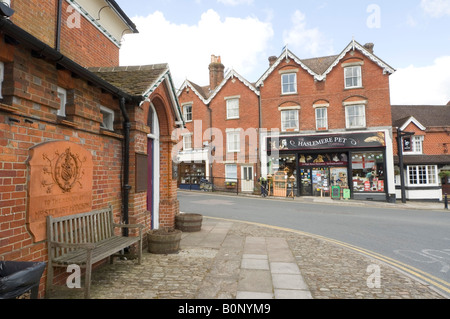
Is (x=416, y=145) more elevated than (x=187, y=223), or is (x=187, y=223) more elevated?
(x=416, y=145)

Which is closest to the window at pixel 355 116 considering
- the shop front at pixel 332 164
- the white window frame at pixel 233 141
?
the shop front at pixel 332 164

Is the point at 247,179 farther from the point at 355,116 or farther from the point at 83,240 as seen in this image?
the point at 83,240

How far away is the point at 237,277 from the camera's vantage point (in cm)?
421

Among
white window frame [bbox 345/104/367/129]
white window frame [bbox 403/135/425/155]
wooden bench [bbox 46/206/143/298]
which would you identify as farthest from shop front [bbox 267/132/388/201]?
wooden bench [bbox 46/206/143/298]

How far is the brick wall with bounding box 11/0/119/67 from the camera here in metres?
5.69

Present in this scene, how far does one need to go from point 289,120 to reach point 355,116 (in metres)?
4.63

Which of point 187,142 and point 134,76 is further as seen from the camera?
point 187,142

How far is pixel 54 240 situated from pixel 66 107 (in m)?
1.95

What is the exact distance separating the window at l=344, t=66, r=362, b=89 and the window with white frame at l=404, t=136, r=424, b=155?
631 cm

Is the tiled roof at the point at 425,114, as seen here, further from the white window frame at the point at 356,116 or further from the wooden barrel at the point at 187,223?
the wooden barrel at the point at 187,223

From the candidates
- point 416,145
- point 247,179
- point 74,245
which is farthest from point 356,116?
point 74,245

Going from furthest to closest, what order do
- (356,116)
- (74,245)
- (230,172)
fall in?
1. (230,172)
2. (356,116)
3. (74,245)

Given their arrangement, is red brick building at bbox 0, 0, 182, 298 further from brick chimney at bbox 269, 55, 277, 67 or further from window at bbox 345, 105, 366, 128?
brick chimney at bbox 269, 55, 277, 67

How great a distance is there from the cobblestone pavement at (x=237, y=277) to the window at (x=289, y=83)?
16.1m
